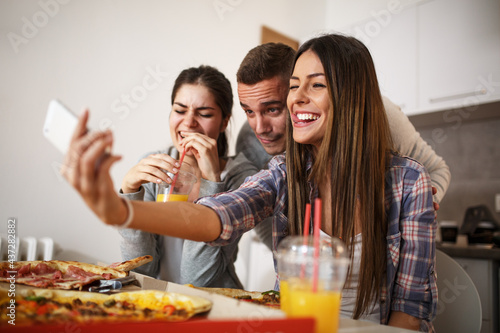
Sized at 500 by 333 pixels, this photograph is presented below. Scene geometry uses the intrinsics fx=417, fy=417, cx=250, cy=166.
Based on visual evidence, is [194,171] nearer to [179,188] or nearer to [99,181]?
[179,188]

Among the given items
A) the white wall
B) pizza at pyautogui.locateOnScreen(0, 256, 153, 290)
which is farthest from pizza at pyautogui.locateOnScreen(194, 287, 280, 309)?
the white wall

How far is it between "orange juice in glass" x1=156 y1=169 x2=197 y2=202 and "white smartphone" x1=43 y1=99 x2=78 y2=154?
25.6 inches

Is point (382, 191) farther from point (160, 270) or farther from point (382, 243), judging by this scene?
point (160, 270)

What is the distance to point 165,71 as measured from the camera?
2750 millimetres

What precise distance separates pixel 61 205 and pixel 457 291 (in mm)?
1910

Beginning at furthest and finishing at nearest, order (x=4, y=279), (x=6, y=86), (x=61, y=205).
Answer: (x=61, y=205) → (x=6, y=86) → (x=4, y=279)

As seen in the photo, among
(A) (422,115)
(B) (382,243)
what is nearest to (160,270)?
(B) (382,243)

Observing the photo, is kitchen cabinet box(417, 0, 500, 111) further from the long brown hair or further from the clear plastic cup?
the clear plastic cup

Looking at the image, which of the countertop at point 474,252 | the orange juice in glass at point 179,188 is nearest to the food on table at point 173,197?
the orange juice in glass at point 179,188

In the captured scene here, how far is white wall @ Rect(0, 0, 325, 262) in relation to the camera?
6.84ft

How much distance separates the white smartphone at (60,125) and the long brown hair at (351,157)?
28.6 inches

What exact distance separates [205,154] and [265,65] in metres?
0.43

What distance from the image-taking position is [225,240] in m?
0.93

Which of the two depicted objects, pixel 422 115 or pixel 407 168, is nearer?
pixel 407 168
